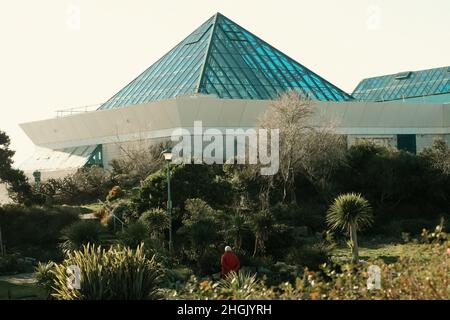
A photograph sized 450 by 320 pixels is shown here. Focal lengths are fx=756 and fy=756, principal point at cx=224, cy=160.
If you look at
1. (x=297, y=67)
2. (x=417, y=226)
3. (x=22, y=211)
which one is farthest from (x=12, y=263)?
(x=297, y=67)

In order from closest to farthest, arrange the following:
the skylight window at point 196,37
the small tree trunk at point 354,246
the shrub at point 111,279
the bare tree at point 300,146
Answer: the shrub at point 111,279 → the small tree trunk at point 354,246 → the bare tree at point 300,146 → the skylight window at point 196,37

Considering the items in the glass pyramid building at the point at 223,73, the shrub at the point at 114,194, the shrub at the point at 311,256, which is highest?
the glass pyramid building at the point at 223,73

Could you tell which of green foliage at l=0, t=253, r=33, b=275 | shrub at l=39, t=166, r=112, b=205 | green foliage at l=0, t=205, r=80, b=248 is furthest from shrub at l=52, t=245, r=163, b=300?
shrub at l=39, t=166, r=112, b=205

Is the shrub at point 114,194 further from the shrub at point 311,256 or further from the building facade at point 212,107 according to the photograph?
the shrub at point 311,256

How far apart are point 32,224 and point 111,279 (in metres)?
21.5

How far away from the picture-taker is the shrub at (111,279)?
11.3m

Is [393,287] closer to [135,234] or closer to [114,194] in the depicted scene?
[135,234]

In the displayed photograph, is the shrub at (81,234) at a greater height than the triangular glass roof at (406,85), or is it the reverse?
the triangular glass roof at (406,85)

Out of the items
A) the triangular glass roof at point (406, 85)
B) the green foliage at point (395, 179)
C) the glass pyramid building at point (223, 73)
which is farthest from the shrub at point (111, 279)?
the triangular glass roof at point (406, 85)

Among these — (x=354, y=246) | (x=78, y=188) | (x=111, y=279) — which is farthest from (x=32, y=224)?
(x=111, y=279)

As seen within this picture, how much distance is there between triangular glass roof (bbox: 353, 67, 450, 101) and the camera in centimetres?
7775

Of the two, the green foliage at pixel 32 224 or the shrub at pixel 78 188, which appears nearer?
the green foliage at pixel 32 224

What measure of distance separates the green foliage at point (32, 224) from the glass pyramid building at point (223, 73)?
16845 mm

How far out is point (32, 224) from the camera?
32125 millimetres
